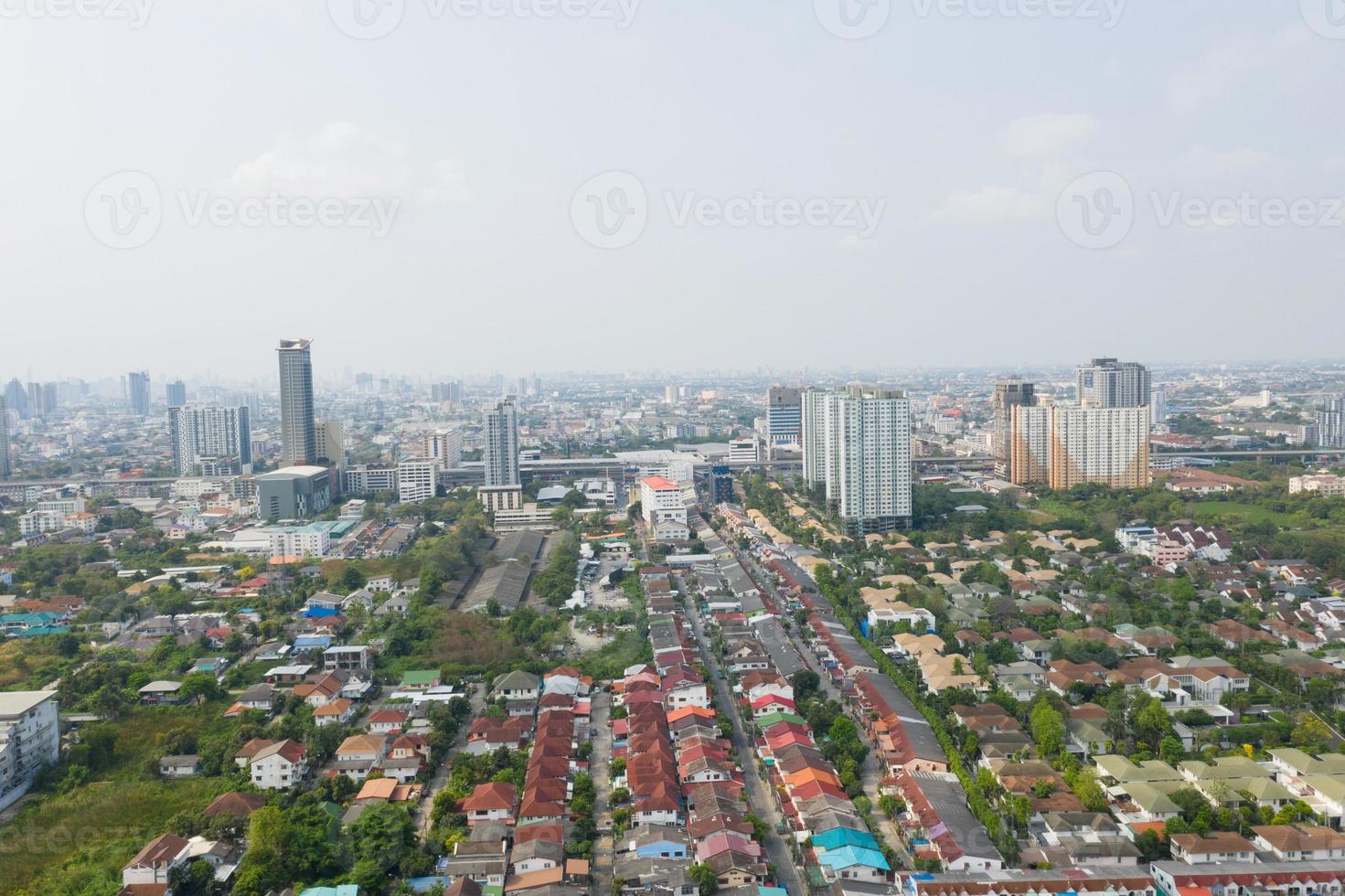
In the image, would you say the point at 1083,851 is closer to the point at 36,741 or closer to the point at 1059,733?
the point at 1059,733

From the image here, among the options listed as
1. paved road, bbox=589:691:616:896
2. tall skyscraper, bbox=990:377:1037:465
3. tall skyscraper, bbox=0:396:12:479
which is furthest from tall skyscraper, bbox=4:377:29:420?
paved road, bbox=589:691:616:896

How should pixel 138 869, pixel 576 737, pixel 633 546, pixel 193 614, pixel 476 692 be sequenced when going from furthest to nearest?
pixel 633 546
pixel 193 614
pixel 476 692
pixel 576 737
pixel 138 869

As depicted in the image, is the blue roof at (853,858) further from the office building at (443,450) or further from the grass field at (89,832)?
the office building at (443,450)

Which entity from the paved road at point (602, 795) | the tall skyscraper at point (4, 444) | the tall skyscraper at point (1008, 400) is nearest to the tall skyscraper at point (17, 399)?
the tall skyscraper at point (4, 444)

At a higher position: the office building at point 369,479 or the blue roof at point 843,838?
the office building at point 369,479

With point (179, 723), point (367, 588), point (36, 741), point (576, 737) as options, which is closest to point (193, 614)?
point (367, 588)

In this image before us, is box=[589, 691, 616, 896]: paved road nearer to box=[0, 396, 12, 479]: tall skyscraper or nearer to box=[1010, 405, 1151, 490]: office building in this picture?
box=[1010, 405, 1151, 490]: office building
